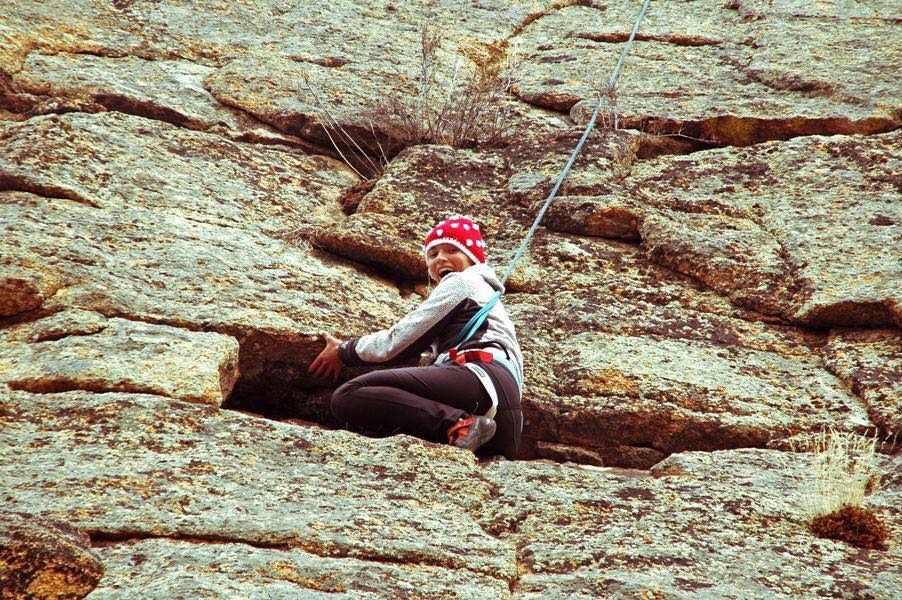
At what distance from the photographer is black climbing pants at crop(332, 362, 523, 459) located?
218 inches

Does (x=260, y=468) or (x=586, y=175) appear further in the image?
(x=586, y=175)

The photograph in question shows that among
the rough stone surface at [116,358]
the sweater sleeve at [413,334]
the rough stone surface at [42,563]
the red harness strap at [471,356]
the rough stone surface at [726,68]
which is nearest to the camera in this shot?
the rough stone surface at [42,563]

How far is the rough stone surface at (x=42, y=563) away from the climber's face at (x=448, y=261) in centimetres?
309

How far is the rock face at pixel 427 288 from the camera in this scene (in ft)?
13.9

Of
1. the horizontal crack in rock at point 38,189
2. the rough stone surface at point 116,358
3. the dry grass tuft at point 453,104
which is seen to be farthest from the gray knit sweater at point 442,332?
the dry grass tuft at point 453,104

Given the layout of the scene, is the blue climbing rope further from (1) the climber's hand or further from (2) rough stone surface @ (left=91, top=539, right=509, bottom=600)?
(2) rough stone surface @ (left=91, top=539, right=509, bottom=600)

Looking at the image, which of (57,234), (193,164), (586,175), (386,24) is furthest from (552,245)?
(386,24)

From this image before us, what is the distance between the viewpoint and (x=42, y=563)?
145 inches

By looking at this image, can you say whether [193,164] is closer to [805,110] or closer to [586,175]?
[586,175]

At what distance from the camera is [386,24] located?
35.6 ft

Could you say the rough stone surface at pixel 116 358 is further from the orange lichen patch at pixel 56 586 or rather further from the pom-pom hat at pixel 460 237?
the orange lichen patch at pixel 56 586

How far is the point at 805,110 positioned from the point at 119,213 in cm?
566

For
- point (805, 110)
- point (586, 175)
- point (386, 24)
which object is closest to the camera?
point (586, 175)

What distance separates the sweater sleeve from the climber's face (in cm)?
42
